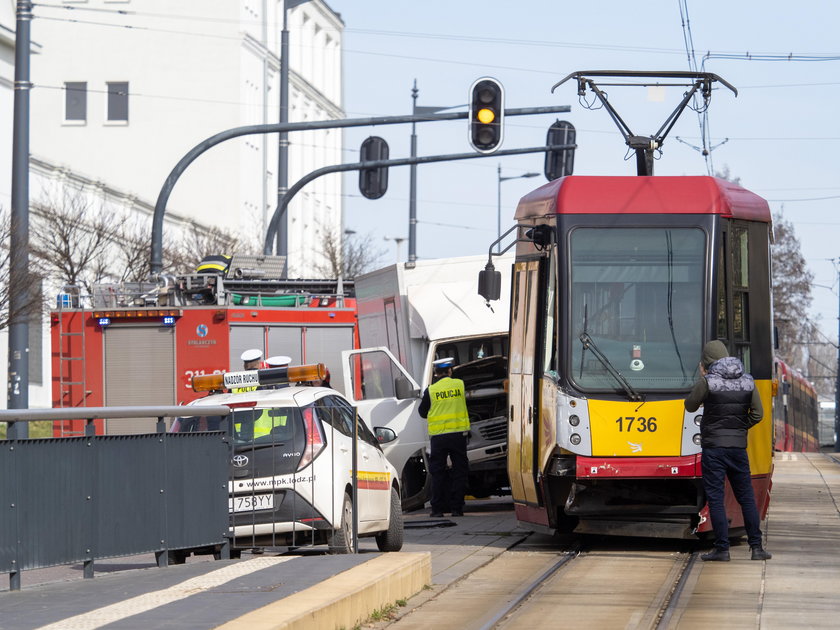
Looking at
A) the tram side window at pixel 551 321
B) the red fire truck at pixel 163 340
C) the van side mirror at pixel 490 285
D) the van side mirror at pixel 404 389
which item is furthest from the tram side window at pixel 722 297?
the red fire truck at pixel 163 340

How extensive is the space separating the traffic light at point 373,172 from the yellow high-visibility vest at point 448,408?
687 cm

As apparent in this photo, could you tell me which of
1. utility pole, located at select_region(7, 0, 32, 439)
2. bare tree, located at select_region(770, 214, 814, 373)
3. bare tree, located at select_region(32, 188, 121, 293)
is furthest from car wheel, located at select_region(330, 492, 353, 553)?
bare tree, located at select_region(770, 214, 814, 373)

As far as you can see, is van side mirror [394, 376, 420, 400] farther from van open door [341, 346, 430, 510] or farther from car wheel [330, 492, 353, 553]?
car wheel [330, 492, 353, 553]

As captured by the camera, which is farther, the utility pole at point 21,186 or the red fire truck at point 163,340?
the red fire truck at point 163,340

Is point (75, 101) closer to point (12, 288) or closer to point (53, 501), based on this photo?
point (12, 288)

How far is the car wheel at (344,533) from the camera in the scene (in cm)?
1239

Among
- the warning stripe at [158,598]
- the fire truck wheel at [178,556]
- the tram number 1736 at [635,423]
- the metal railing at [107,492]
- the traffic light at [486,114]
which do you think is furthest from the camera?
the traffic light at [486,114]

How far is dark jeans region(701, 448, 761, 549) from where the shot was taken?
12758mm

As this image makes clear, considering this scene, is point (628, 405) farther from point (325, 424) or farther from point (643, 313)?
point (325, 424)

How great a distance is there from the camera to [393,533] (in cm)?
1380

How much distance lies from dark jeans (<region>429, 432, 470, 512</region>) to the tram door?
3.45 meters

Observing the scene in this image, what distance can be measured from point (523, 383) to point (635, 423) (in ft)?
4.63

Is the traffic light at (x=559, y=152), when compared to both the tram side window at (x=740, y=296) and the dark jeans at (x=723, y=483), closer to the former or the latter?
the tram side window at (x=740, y=296)

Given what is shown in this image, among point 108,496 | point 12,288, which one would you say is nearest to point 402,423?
point 12,288
